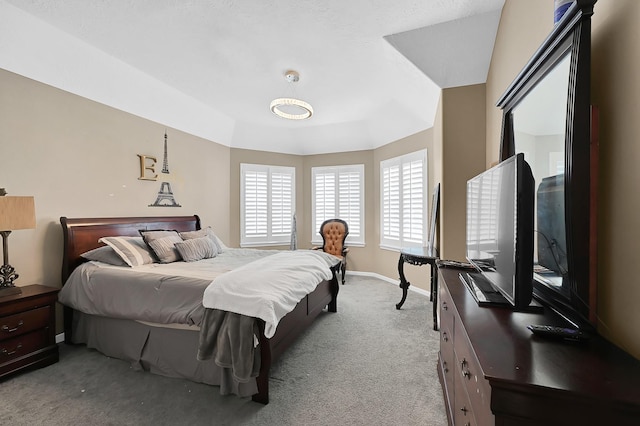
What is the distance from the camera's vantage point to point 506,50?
2.33 metres

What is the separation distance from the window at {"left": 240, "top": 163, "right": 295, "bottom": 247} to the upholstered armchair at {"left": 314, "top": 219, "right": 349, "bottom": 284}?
86 centimetres

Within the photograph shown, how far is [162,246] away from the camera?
3.25m

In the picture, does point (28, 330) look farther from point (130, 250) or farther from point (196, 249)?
point (196, 249)

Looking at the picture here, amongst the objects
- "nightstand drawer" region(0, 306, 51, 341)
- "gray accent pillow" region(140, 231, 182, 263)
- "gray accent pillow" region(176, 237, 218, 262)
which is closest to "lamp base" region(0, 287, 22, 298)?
"nightstand drawer" region(0, 306, 51, 341)

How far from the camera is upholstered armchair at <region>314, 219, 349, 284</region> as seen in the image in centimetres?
559

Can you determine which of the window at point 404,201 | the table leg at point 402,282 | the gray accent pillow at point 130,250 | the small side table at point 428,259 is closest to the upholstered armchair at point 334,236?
the window at point 404,201

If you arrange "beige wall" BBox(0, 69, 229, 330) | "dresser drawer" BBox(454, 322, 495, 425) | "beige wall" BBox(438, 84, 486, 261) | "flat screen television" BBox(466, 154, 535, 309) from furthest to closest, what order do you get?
"beige wall" BBox(438, 84, 486, 261) < "beige wall" BBox(0, 69, 229, 330) < "flat screen television" BBox(466, 154, 535, 309) < "dresser drawer" BBox(454, 322, 495, 425)

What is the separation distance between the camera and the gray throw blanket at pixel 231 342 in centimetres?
192

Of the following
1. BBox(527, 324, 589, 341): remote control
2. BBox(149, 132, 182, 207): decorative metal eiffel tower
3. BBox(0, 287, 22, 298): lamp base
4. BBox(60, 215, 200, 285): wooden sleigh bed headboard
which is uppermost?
BBox(149, 132, 182, 207): decorative metal eiffel tower

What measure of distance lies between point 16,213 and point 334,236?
14.4ft

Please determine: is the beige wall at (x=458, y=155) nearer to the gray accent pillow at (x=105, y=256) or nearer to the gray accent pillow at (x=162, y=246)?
the gray accent pillow at (x=162, y=246)

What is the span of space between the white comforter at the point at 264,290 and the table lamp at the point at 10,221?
1.74 metres

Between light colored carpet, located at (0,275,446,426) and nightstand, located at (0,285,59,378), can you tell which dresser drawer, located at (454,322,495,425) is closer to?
light colored carpet, located at (0,275,446,426)

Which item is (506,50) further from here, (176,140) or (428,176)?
(176,140)
